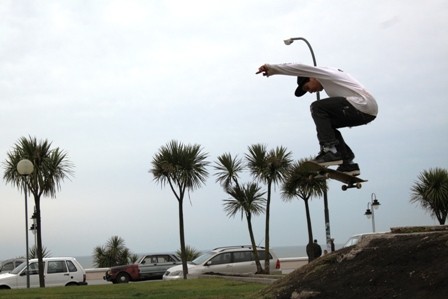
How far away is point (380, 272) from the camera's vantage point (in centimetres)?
749

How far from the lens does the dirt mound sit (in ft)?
22.7

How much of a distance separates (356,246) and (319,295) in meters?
1.36

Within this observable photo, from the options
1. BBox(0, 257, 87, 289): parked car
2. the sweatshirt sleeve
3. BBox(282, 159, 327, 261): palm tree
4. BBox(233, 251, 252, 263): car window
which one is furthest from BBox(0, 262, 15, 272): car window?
the sweatshirt sleeve

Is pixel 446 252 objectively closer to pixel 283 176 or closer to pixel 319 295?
pixel 319 295

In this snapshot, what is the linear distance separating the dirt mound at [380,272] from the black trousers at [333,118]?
138 centimetres

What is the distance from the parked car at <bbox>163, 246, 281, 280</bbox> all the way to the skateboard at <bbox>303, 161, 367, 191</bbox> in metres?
15.3

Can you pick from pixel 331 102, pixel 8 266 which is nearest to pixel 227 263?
pixel 8 266

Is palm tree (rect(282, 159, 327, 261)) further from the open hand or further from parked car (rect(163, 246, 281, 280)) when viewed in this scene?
the open hand

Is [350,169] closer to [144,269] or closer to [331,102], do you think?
[331,102]

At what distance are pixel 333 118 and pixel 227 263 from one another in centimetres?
1788

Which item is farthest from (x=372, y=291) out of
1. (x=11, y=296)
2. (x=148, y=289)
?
(x=11, y=296)

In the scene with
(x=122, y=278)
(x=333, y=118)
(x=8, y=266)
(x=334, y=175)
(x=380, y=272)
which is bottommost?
(x=122, y=278)

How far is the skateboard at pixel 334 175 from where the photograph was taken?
764 centimetres

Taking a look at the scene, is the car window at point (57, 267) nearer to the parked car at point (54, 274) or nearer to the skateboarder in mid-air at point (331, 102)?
the parked car at point (54, 274)
